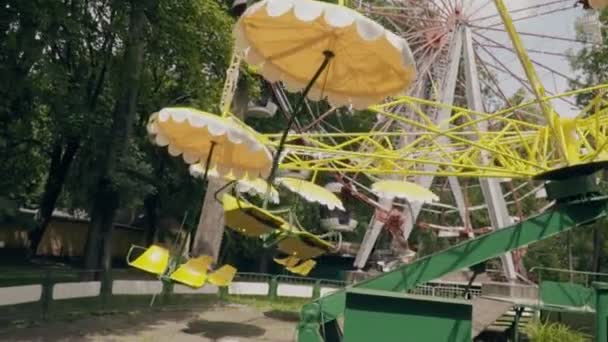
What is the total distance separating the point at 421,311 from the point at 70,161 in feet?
58.2

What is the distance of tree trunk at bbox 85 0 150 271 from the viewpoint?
47.3 ft

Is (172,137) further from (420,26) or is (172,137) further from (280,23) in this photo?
(420,26)

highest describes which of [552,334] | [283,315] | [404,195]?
[404,195]

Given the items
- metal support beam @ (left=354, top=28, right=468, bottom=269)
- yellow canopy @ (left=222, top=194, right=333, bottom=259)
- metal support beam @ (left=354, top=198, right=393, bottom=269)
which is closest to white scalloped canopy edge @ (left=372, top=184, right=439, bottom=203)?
yellow canopy @ (left=222, top=194, right=333, bottom=259)

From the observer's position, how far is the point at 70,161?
2147 cm

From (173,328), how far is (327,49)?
28.7 feet

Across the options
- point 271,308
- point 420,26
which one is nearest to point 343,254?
point 420,26

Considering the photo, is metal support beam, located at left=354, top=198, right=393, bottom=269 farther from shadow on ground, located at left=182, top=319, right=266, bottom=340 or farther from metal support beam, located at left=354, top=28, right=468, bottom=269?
shadow on ground, located at left=182, top=319, right=266, bottom=340

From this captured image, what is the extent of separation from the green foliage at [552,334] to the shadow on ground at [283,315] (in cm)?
559

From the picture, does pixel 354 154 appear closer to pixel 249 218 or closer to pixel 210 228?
pixel 249 218

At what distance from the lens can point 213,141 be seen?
10.2 m

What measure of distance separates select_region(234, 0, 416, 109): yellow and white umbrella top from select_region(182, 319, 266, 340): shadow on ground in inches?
272

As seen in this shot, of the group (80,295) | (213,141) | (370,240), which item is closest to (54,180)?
(80,295)

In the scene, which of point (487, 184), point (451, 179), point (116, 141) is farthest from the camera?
point (451, 179)
